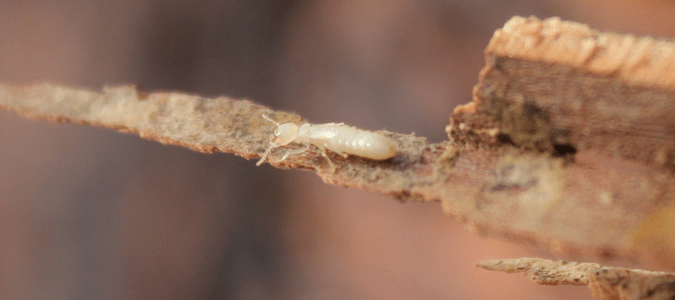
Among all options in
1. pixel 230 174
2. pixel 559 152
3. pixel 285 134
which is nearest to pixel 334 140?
pixel 285 134

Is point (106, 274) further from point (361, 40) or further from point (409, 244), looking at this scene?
point (361, 40)

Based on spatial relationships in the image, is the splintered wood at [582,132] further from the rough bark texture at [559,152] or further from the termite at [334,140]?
the termite at [334,140]

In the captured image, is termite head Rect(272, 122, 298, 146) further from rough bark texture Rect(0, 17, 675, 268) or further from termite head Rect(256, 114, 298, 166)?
rough bark texture Rect(0, 17, 675, 268)

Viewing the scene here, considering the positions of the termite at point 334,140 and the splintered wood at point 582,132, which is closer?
the splintered wood at point 582,132

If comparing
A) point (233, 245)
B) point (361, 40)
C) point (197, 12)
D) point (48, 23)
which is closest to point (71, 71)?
point (48, 23)

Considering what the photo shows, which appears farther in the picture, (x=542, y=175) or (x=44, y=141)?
(x=44, y=141)

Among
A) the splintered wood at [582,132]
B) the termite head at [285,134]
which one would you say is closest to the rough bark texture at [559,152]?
the splintered wood at [582,132]

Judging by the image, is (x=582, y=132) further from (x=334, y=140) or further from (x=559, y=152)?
(x=334, y=140)
